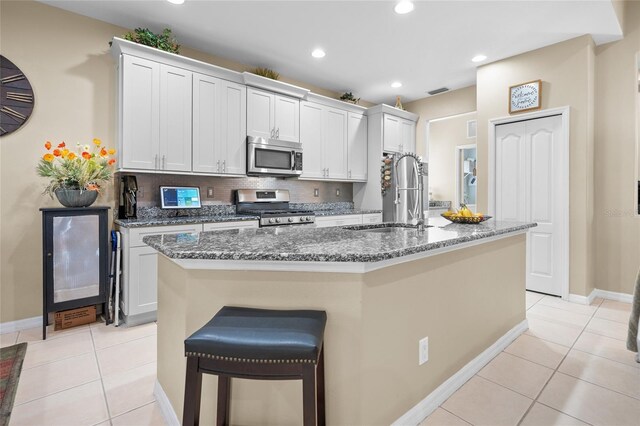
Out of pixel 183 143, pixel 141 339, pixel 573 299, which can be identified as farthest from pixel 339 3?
pixel 573 299

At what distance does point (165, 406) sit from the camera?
66.7 inches

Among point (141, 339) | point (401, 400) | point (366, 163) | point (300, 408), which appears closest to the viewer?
point (300, 408)

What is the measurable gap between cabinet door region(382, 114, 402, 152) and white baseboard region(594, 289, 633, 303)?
319cm

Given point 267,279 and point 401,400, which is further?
point 401,400

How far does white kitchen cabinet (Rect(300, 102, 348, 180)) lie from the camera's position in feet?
14.7

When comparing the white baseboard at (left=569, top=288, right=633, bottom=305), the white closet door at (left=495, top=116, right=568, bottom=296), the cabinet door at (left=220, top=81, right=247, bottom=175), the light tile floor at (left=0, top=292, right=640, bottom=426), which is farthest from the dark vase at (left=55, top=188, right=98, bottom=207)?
the white baseboard at (left=569, top=288, right=633, bottom=305)

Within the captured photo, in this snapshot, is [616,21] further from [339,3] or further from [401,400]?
[401,400]

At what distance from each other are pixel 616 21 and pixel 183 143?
14.7 ft

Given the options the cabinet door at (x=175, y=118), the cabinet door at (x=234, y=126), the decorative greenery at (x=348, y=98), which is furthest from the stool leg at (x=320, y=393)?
the decorative greenery at (x=348, y=98)

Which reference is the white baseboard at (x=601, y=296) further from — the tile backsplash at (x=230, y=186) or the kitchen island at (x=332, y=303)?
the tile backsplash at (x=230, y=186)

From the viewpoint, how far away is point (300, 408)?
136cm

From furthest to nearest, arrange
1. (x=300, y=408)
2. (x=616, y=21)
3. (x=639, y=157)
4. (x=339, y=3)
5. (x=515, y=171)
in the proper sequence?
(x=515, y=171), (x=639, y=157), (x=616, y=21), (x=339, y=3), (x=300, y=408)

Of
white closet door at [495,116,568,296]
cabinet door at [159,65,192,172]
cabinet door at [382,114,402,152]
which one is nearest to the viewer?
cabinet door at [159,65,192,172]

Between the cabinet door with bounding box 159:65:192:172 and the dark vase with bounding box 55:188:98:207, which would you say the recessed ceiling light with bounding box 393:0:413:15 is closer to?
the cabinet door with bounding box 159:65:192:172
